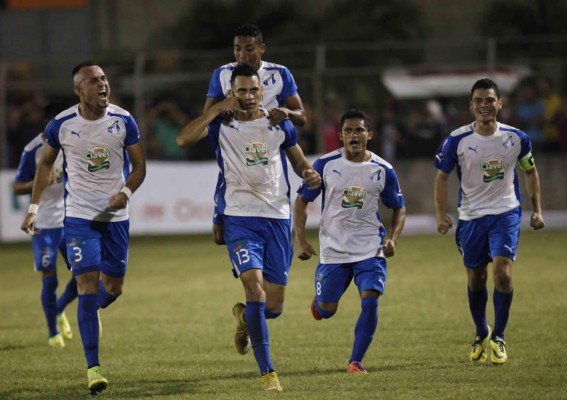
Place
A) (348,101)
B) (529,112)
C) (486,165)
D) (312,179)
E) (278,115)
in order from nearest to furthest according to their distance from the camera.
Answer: (312,179) → (278,115) → (486,165) → (529,112) → (348,101)

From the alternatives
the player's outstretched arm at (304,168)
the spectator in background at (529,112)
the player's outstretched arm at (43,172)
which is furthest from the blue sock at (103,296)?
the spectator in background at (529,112)

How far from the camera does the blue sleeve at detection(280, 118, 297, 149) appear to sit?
9.17 meters

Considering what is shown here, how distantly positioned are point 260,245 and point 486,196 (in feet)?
7.13

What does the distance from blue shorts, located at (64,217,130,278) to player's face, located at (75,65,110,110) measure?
891 mm

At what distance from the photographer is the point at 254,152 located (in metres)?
9.08

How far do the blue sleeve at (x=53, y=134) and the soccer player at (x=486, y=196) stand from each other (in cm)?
310

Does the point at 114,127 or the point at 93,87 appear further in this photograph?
the point at 114,127

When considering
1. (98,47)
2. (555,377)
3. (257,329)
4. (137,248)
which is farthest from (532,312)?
(98,47)

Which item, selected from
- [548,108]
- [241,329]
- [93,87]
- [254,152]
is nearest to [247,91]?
[254,152]

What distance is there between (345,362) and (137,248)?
12602 mm

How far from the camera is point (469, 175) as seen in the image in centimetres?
1027

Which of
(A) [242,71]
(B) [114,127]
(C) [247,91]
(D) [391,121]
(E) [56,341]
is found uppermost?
(A) [242,71]

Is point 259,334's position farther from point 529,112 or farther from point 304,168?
point 529,112

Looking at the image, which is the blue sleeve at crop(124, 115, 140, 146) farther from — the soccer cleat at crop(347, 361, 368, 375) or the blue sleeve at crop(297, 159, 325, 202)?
the soccer cleat at crop(347, 361, 368, 375)
